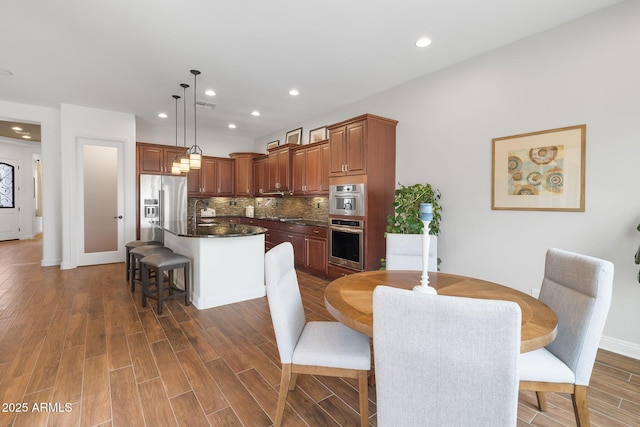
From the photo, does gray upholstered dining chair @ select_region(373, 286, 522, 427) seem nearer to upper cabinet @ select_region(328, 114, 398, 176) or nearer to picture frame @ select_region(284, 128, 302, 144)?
upper cabinet @ select_region(328, 114, 398, 176)

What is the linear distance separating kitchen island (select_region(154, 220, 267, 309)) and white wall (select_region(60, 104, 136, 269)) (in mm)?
2836

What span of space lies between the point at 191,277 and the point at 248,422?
2365mm

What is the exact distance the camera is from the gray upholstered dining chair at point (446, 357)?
815 millimetres

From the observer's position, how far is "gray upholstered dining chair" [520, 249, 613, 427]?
1321mm

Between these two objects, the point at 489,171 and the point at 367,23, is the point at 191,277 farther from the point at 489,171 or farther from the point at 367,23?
the point at 489,171

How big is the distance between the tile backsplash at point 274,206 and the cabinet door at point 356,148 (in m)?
1.61

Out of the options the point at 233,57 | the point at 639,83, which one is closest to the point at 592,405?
the point at 639,83

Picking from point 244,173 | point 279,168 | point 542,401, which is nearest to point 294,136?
point 279,168

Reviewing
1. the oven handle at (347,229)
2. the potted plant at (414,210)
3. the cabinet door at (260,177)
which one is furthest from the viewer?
the cabinet door at (260,177)

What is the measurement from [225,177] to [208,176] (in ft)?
1.35

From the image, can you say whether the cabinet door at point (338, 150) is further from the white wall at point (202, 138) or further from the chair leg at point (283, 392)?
the white wall at point (202, 138)

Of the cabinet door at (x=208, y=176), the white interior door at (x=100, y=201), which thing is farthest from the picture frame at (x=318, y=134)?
the white interior door at (x=100, y=201)

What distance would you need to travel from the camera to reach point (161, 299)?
317 cm

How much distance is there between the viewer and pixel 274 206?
23.7 feet
